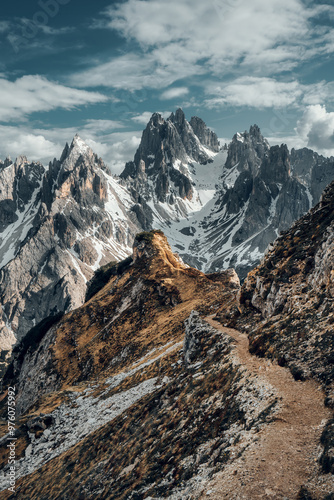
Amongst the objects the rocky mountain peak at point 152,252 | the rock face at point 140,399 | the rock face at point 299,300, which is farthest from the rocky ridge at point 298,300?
the rocky mountain peak at point 152,252

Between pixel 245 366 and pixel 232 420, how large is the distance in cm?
431

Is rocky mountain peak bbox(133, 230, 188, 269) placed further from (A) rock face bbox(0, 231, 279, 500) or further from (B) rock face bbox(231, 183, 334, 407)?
(B) rock face bbox(231, 183, 334, 407)

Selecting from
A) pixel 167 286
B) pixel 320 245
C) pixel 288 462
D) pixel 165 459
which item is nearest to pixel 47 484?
pixel 165 459

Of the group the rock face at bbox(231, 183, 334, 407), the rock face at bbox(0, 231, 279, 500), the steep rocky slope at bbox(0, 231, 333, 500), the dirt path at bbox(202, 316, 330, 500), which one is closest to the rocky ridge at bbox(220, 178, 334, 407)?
the rock face at bbox(231, 183, 334, 407)

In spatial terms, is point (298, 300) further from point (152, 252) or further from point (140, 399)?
point (152, 252)

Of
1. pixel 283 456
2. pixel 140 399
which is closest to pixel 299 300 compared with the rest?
pixel 283 456

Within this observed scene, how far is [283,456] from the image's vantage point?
11.2 metres

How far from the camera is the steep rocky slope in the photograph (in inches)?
443

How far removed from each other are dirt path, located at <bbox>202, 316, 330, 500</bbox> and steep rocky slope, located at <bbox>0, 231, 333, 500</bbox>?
36mm

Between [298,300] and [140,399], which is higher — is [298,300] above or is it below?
above

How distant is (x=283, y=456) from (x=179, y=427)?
22.1ft

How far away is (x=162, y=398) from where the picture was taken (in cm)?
2152

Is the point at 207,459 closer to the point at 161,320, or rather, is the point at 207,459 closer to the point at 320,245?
the point at 320,245

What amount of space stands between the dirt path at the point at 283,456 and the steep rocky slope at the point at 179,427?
0.04 metres
